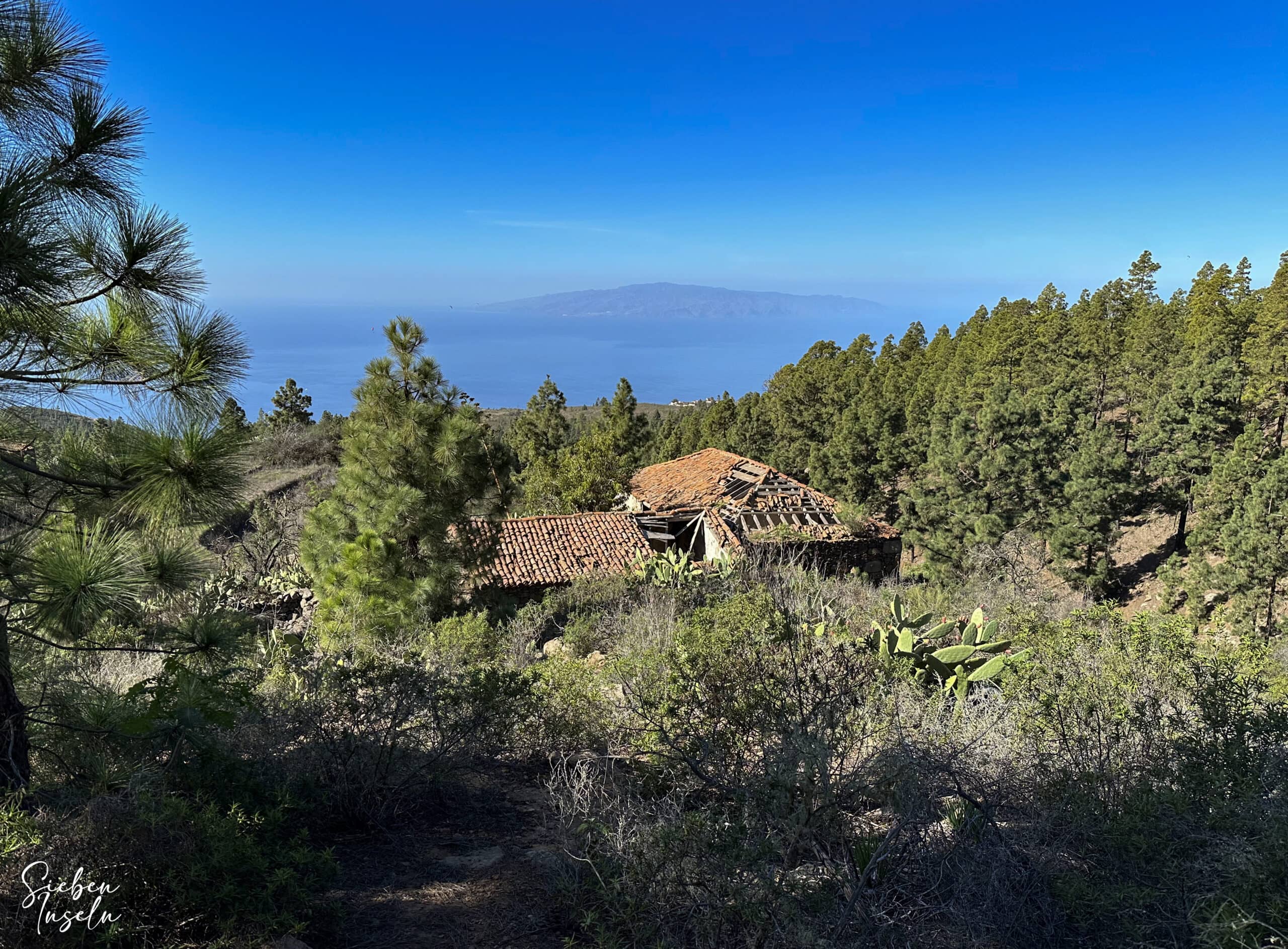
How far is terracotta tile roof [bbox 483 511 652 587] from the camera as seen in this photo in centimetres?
1767

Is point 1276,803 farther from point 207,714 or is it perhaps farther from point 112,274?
point 112,274

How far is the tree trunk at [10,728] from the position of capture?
3.62 meters

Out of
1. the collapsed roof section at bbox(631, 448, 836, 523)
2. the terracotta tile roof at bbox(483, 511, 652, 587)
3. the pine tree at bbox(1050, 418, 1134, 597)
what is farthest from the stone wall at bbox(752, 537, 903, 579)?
the pine tree at bbox(1050, 418, 1134, 597)

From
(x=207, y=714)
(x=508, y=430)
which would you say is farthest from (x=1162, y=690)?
(x=508, y=430)

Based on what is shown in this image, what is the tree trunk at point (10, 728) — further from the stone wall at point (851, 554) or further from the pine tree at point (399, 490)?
the stone wall at point (851, 554)

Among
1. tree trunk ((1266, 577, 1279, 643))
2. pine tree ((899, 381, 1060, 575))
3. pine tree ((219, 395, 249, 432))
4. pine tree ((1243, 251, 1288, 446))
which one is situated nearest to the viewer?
pine tree ((219, 395, 249, 432))

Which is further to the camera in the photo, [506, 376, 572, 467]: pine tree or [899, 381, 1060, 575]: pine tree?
[506, 376, 572, 467]: pine tree

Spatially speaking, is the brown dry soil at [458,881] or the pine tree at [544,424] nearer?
the brown dry soil at [458,881]

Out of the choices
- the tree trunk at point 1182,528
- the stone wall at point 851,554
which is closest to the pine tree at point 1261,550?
the stone wall at point 851,554

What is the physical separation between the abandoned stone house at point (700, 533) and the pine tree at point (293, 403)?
816 inches

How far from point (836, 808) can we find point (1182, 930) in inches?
60.9

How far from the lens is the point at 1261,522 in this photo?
2039cm

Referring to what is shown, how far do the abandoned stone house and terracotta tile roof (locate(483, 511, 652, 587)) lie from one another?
0.02 metres
